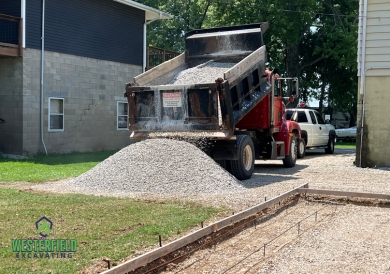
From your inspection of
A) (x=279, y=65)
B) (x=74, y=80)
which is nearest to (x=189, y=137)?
(x=74, y=80)

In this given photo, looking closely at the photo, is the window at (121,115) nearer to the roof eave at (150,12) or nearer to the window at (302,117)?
the roof eave at (150,12)

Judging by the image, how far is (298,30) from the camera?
31156mm

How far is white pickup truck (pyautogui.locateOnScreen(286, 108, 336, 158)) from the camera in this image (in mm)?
20953

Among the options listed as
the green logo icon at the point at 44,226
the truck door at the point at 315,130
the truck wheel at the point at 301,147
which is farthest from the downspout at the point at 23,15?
the green logo icon at the point at 44,226

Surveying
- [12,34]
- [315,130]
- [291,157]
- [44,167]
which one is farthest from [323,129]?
[12,34]

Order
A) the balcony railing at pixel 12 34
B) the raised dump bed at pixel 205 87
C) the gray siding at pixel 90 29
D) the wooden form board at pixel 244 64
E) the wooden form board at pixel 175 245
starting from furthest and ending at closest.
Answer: the gray siding at pixel 90 29, the balcony railing at pixel 12 34, the wooden form board at pixel 244 64, the raised dump bed at pixel 205 87, the wooden form board at pixel 175 245

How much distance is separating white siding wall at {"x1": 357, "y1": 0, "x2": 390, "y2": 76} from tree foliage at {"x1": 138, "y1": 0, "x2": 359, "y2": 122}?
477 inches

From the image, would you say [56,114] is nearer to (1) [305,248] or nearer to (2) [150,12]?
(2) [150,12]

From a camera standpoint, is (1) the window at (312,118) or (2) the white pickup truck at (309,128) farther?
(1) the window at (312,118)

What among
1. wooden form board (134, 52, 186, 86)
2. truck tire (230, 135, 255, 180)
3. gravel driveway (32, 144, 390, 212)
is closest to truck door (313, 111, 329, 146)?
gravel driveway (32, 144, 390, 212)

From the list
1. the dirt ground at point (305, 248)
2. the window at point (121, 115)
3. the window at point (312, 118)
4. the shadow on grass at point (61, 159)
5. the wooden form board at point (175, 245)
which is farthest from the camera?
the window at point (121, 115)

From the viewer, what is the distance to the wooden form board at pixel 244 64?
40.1 feet

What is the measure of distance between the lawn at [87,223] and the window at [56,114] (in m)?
10.00

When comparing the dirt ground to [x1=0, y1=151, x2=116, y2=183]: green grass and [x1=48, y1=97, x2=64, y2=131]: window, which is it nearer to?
[x1=0, y1=151, x2=116, y2=183]: green grass
